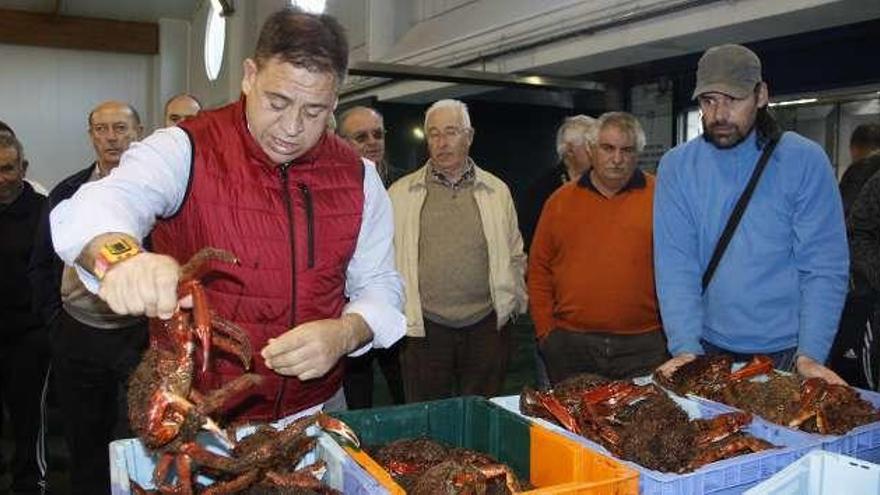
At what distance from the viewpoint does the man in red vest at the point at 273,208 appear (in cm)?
162

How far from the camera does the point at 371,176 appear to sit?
1.98m

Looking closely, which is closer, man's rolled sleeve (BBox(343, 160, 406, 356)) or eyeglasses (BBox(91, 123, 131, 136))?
man's rolled sleeve (BBox(343, 160, 406, 356))

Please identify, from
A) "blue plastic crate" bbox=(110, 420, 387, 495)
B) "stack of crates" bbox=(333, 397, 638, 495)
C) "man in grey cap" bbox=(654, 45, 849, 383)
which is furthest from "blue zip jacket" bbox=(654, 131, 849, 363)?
"blue plastic crate" bbox=(110, 420, 387, 495)

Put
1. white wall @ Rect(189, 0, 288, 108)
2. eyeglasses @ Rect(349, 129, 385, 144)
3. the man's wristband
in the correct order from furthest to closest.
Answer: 1. white wall @ Rect(189, 0, 288, 108)
2. eyeglasses @ Rect(349, 129, 385, 144)
3. the man's wristband

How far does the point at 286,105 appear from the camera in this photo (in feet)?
5.47

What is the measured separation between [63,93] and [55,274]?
416 inches

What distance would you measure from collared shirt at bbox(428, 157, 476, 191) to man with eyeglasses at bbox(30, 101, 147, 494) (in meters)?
1.44

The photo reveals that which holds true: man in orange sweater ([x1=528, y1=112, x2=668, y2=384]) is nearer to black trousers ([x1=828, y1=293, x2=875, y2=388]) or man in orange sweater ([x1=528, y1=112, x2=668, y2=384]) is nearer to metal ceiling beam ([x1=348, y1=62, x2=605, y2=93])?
black trousers ([x1=828, y1=293, x2=875, y2=388])

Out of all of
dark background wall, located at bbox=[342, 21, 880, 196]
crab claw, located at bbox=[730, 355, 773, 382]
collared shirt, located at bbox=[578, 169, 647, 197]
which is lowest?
crab claw, located at bbox=[730, 355, 773, 382]

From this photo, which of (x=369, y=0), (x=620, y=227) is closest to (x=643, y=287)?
(x=620, y=227)

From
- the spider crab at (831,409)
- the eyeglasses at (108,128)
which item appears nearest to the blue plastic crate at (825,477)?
the spider crab at (831,409)

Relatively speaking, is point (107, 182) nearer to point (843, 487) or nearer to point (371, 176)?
point (371, 176)

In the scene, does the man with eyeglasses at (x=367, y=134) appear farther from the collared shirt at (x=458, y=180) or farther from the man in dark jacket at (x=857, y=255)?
the man in dark jacket at (x=857, y=255)

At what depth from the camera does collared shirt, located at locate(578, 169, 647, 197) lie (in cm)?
350
